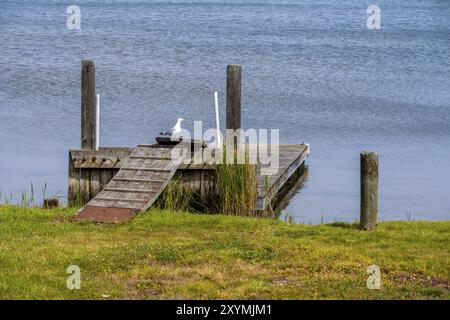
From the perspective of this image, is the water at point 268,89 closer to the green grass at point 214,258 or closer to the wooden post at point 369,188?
the wooden post at point 369,188

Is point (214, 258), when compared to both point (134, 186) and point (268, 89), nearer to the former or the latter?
point (134, 186)

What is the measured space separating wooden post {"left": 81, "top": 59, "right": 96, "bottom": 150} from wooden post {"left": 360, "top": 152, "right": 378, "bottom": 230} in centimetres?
589

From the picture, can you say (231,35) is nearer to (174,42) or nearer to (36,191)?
(174,42)

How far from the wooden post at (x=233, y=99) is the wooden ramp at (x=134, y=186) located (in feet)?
4.46

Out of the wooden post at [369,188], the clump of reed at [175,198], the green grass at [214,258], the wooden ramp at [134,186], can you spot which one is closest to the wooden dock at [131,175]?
the wooden ramp at [134,186]

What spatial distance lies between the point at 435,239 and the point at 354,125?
20034mm

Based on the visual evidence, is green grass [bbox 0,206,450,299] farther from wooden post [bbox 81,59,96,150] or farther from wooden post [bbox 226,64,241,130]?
wooden post [bbox 226,64,241,130]

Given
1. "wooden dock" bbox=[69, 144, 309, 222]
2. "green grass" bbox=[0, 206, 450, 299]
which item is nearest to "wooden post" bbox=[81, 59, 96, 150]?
"wooden dock" bbox=[69, 144, 309, 222]

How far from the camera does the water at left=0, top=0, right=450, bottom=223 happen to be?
27234 mm

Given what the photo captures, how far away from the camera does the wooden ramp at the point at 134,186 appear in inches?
686

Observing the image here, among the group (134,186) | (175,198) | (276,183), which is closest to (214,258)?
(134,186)

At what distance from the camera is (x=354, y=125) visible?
3581 centimetres

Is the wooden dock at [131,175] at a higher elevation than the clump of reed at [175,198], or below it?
higher

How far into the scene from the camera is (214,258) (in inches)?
565
